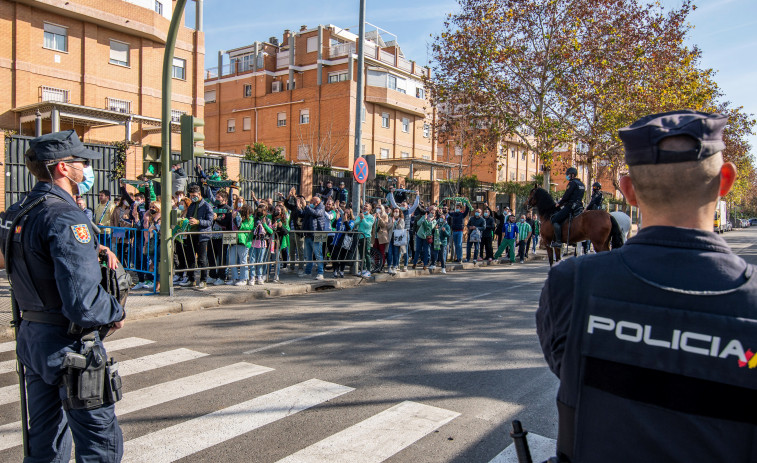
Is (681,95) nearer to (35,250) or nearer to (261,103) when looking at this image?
(35,250)

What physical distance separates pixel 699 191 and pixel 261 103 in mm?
47167

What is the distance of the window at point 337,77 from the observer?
43312 mm

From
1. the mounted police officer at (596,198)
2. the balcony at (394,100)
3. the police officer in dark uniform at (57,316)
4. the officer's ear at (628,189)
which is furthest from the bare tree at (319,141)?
the officer's ear at (628,189)

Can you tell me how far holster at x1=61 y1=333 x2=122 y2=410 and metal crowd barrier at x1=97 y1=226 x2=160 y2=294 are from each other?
26.2ft

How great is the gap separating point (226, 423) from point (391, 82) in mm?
41488

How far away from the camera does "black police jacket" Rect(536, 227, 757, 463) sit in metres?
1.37

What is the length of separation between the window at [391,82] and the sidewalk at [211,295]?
103ft

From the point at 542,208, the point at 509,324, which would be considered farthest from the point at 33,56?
Result: the point at 509,324

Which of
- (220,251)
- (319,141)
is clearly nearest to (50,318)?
(220,251)

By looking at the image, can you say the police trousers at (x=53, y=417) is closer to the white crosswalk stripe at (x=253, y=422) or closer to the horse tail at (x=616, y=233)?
the white crosswalk stripe at (x=253, y=422)

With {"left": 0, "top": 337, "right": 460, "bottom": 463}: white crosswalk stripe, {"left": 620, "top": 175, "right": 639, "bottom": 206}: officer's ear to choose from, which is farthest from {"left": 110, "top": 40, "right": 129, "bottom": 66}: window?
{"left": 620, "top": 175, "right": 639, "bottom": 206}: officer's ear

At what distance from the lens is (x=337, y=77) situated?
43781 mm

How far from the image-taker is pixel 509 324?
8.21 metres

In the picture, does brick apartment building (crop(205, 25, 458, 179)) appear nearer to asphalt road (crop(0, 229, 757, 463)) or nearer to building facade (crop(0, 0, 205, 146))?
building facade (crop(0, 0, 205, 146))
